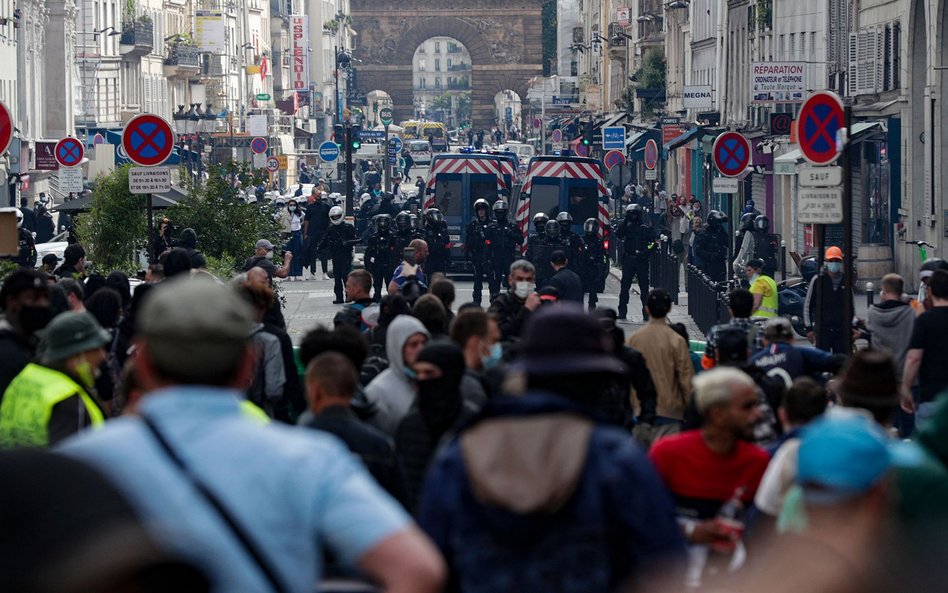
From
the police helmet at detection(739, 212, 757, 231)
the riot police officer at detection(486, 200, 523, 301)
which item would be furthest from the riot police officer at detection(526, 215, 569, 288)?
the police helmet at detection(739, 212, 757, 231)

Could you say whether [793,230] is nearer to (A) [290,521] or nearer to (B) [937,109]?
(B) [937,109]

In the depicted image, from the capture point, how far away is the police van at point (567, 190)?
34.6m

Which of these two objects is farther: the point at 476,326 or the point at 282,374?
the point at 282,374

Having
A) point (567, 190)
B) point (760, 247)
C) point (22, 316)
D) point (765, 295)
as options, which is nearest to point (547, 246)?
point (760, 247)

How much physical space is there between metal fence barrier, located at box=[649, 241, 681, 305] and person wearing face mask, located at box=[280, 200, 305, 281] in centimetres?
648

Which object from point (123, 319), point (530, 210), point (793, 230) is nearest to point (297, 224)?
point (530, 210)

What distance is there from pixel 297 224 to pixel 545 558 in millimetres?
36100

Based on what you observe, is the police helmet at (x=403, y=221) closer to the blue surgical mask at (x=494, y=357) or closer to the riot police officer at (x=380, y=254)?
the riot police officer at (x=380, y=254)

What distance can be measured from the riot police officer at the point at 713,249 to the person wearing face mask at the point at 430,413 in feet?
66.0

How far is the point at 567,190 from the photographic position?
3456cm

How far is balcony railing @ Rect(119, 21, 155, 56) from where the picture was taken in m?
71.9

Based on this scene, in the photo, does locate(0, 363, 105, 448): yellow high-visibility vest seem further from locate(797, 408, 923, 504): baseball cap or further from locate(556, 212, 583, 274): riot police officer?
locate(556, 212, 583, 274): riot police officer

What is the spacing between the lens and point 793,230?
1618 inches

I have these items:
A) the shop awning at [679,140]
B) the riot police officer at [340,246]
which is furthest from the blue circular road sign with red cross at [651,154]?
the riot police officer at [340,246]
